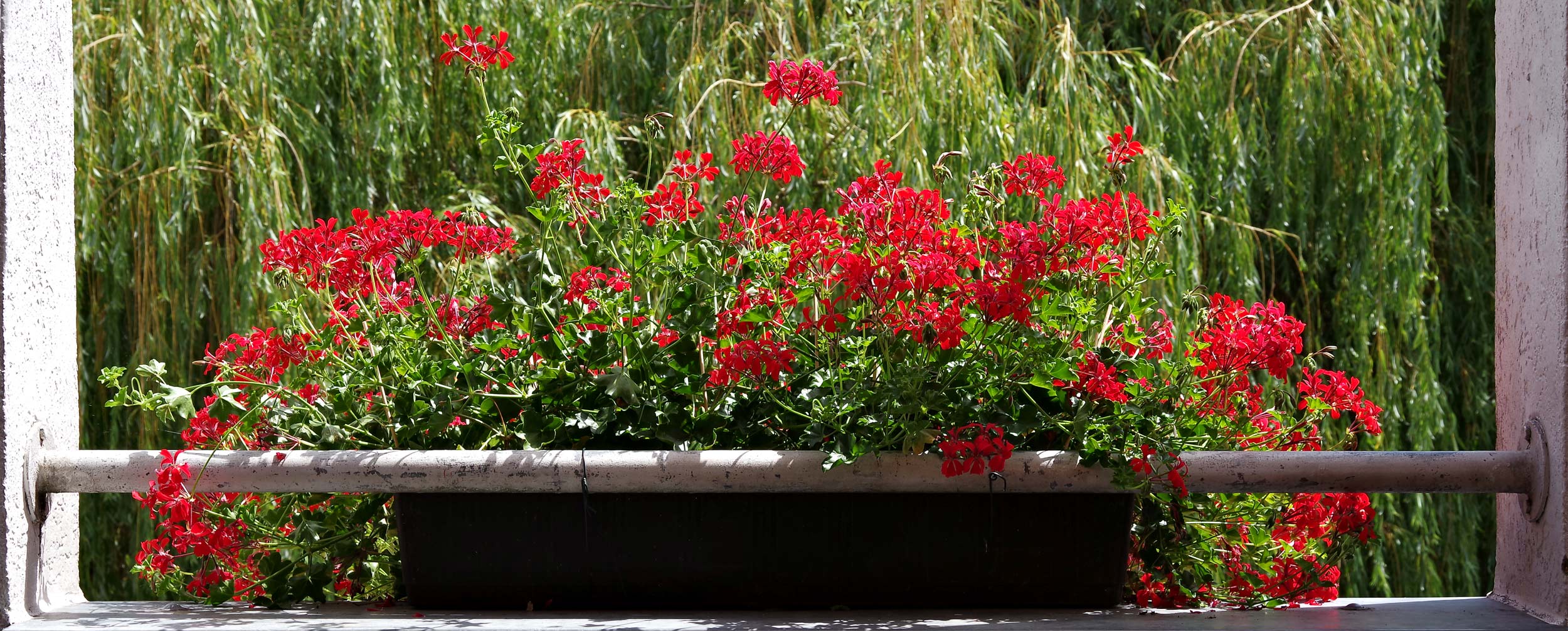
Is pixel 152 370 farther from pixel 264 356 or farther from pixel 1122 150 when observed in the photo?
pixel 1122 150

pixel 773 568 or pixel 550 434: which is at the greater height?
pixel 550 434

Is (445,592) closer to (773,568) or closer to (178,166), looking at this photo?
(773,568)

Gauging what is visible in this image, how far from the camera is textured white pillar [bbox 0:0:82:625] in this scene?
3.96ft

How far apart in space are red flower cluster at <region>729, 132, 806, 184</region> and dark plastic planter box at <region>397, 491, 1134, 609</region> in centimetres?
36

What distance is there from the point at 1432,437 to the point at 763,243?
8.97 ft

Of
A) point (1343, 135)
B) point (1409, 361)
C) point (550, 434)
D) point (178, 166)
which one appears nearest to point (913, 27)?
point (1343, 135)

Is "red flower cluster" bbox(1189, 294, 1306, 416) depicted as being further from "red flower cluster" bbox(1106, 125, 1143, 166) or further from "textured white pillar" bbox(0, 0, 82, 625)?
"textured white pillar" bbox(0, 0, 82, 625)

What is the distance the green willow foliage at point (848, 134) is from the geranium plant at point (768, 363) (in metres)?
1.78

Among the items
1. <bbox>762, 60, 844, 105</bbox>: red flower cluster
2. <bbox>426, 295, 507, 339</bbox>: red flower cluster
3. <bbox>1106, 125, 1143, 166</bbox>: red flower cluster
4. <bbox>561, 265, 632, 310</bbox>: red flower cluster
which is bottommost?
<bbox>426, 295, 507, 339</bbox>: red flower cluster

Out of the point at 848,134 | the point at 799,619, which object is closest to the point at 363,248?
the point at 799,619

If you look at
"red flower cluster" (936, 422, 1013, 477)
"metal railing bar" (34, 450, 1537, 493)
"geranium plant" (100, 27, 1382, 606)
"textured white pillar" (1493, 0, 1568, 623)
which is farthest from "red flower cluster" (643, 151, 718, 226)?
"textured white pillar" (1493, 0, 1568, 623)

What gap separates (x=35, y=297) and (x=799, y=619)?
2.79 feet

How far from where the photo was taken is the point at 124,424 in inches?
133

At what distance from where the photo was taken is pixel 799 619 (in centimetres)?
121
